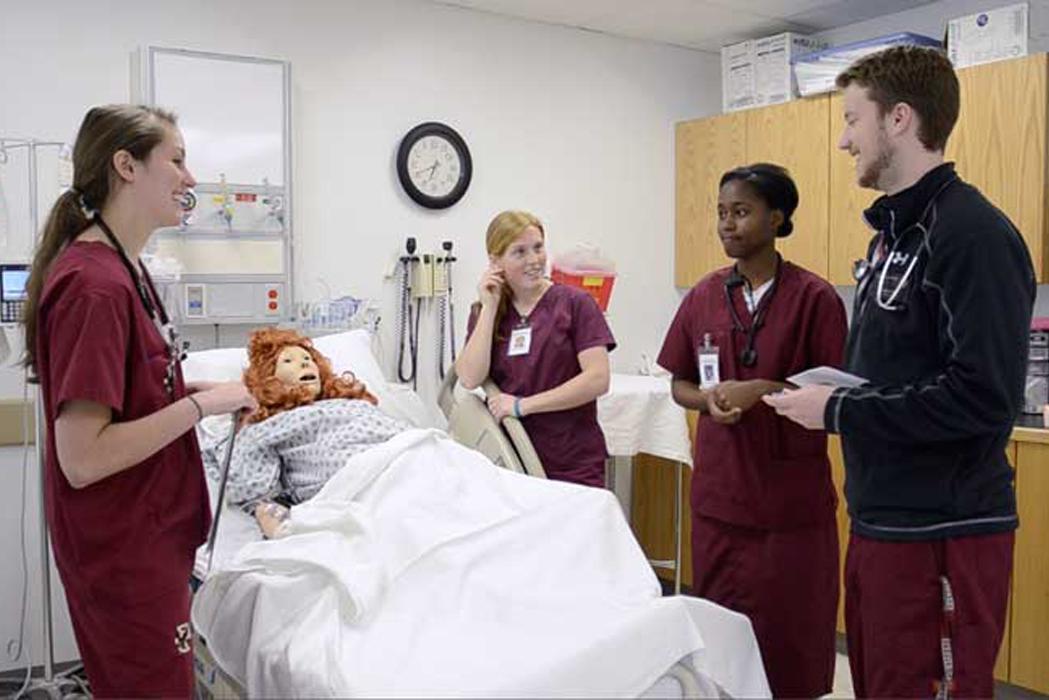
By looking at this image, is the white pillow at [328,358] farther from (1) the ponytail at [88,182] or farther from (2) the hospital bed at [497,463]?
(1) the ponytail at [88,182]

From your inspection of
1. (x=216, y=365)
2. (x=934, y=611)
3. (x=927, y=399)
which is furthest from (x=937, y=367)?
(x=216, y=365)

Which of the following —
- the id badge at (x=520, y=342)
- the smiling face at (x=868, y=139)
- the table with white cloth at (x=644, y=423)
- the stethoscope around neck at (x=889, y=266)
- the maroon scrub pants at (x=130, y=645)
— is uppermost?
the smiling face at (x=868, y=139)

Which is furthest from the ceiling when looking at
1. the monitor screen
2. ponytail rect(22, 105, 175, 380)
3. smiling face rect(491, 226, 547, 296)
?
ponytail rect(22, 105, 175, 380)

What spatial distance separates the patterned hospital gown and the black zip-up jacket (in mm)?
1310

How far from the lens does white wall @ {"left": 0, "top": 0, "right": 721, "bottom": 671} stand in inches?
120

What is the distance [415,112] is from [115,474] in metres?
2.46

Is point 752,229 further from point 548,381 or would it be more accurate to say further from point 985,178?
point 985,178

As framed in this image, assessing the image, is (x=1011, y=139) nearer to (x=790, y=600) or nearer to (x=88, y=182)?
(x=790, y=600)

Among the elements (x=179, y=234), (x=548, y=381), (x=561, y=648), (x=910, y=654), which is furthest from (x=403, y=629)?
(x=179, y=234)

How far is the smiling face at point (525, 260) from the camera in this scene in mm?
2732

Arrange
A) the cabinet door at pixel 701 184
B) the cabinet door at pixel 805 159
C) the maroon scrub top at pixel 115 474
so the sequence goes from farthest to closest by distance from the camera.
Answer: the cabinet door at pixel 701 184
the cabinet door at pixel 805 159
the maroon scrub top at pixel 115 474

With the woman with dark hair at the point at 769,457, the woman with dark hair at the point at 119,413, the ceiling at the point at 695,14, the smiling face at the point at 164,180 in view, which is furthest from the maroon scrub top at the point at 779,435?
the ceiling at the point at 695,14

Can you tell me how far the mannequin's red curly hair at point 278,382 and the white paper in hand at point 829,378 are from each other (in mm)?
1427

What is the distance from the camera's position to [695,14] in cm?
392
